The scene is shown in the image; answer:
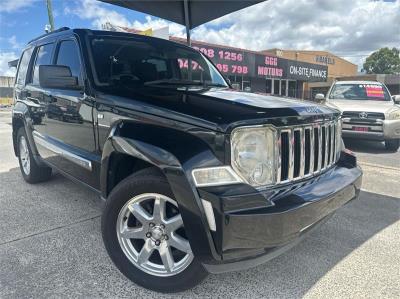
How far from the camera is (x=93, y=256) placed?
287 cm

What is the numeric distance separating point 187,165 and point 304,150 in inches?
34.8

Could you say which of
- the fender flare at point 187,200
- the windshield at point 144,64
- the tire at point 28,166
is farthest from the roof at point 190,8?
the fender flare at point 187,200

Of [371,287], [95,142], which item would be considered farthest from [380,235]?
[95,142]

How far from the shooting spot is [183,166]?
2035 mm

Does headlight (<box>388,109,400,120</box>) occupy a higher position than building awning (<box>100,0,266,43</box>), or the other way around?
building awning (<box>100,0,266,43</box>)

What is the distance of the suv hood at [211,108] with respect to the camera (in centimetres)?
210

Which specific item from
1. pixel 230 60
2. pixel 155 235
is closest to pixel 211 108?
pixel 155 235

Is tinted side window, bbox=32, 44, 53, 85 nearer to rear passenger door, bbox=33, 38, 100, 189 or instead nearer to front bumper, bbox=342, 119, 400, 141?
rear passenger door, bbox=33, 38, 100, 189

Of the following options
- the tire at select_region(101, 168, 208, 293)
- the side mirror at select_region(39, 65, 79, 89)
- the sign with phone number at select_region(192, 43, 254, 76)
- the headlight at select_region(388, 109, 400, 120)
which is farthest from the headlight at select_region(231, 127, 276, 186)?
the sign with phone number at select_region(192, 43, 254, 76)

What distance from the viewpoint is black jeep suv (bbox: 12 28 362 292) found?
79.0 inches

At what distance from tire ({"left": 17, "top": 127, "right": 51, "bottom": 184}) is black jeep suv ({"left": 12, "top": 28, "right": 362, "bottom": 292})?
5.20 ft

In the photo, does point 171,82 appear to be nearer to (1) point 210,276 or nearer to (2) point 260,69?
(1) point 210,276

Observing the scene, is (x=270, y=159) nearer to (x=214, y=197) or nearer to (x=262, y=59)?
(x=214, y=197)

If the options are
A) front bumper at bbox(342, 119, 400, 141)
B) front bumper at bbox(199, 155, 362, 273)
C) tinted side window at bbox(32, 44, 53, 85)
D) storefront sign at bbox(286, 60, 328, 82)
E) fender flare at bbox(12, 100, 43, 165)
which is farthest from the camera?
storefront sign at bbox(286, 60, 328, 82)
